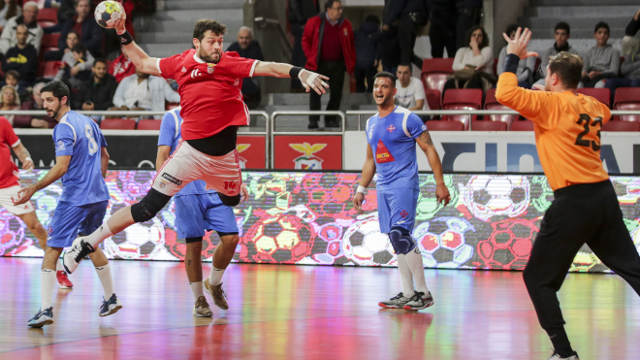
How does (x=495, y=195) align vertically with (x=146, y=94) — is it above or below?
below

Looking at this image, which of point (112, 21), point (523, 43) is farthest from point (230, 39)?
point (523, 43)

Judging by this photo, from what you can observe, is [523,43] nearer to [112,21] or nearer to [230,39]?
Answer: [112,21]

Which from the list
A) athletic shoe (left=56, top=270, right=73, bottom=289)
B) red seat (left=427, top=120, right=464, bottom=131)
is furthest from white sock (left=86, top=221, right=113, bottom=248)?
red seat (left=427, top=120, right=464, bottom=131)

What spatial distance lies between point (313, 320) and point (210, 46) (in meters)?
2.59

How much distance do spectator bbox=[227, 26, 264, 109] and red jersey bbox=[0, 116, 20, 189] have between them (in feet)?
18.9

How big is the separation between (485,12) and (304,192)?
7.24m

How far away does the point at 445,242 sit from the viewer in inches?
479

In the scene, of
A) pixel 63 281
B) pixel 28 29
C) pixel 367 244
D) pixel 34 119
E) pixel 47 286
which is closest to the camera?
pixel 47 286

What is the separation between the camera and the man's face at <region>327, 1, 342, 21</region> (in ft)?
50.7

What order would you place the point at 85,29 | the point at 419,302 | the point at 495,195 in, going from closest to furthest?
1. the point at 419,302
2. the point at 495,195
3. the point at 85,29

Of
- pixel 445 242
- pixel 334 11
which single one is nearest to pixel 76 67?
pixel 334 11

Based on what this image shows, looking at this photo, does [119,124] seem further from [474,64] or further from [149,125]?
[474,64]

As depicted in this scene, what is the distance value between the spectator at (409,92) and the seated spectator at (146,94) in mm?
3944

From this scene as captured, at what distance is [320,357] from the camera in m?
6.50
